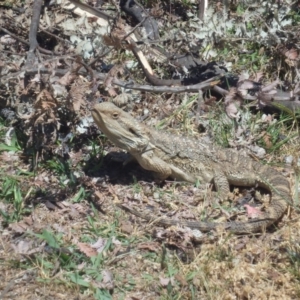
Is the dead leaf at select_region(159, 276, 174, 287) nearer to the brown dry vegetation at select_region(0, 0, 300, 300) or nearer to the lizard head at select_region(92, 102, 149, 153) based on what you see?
the brown dry vegetation at select_region(0, 0, 300, 300)

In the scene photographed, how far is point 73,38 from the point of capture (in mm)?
7484

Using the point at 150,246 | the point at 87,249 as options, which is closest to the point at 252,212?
the point at 150,246

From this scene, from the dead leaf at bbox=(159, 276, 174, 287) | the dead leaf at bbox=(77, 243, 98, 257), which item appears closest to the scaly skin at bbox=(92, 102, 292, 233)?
the dead leaf at bbox=(77, 243, 98, 257)

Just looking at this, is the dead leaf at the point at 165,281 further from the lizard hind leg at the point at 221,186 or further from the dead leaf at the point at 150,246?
the lizard hind leg at the point at 221,186

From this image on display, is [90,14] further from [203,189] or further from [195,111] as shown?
[203,189]

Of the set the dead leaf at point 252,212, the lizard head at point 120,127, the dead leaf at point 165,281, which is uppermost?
the lizard head at point 120,127

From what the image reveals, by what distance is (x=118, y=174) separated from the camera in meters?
6.64

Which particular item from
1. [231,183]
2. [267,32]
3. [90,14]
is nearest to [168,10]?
[90,14]

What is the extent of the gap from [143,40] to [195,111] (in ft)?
2.95

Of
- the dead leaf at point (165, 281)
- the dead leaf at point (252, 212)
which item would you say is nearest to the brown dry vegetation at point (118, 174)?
the dead leaf at point (165, 281)

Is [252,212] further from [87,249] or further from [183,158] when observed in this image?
[87,249]

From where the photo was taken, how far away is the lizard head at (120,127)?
6.24 m

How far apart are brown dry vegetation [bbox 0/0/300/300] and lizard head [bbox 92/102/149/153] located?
23 cm

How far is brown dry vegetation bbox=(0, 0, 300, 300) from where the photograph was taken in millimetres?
5348
